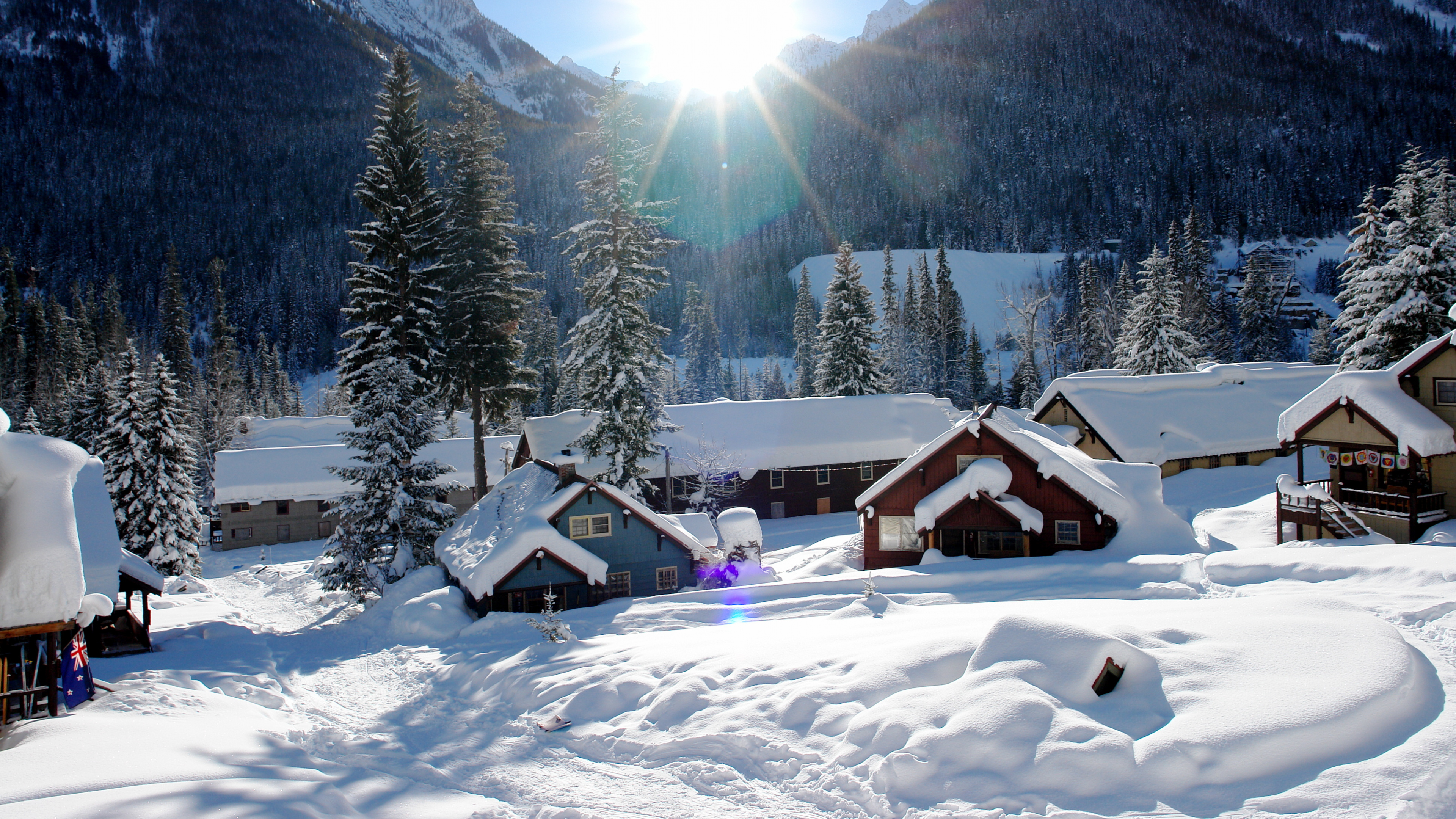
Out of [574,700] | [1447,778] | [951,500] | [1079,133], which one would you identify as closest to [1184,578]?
[951,500]

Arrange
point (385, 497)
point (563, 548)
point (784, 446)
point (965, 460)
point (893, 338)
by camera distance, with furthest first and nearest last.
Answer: point (893, 338) → point (784, 446) → point (385, 497) → point (965, 460) → point (563, 548)

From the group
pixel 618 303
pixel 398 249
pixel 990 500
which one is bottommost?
pixel 990 500

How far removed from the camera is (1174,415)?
37219 mm

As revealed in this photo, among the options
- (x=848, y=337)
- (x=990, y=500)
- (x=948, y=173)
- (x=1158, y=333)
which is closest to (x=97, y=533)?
(x=990, y=500)

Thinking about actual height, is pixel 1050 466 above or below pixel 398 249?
below

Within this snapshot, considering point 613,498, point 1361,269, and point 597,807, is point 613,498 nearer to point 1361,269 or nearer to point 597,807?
point 597,807

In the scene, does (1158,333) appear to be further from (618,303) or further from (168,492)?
(168,492)

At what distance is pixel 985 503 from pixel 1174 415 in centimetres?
1978

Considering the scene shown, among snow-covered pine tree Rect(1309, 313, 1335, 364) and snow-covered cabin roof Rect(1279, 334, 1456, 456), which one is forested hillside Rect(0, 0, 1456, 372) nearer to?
snow-covered pine tree Rect(1309, 313, 1335, 364)

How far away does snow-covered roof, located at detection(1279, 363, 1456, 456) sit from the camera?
72.2ft

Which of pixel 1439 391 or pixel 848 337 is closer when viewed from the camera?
pixel 1439 391

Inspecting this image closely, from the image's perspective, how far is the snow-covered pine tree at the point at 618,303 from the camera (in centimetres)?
2994

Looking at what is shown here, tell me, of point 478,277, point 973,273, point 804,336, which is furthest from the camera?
point 973,273

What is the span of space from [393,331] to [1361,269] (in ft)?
152
